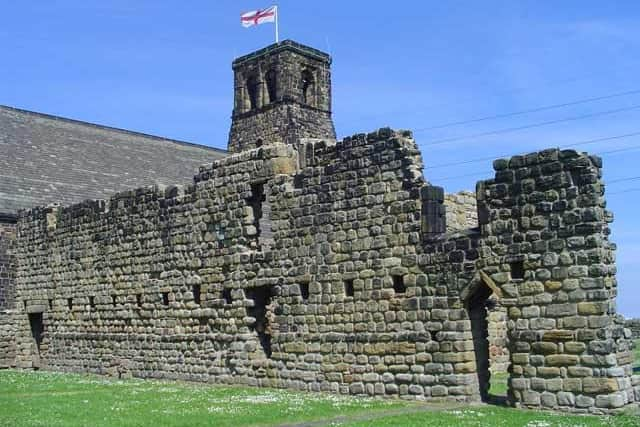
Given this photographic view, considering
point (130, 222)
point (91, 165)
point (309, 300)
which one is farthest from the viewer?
point (91, 165)

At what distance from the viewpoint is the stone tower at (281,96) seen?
149 ft

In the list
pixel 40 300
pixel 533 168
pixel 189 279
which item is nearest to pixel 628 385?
pixel 533 168

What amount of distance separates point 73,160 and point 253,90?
16325 mm

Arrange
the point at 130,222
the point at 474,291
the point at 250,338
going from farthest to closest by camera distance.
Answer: the point at 130,222, the point at 250,338, the point at 474,291

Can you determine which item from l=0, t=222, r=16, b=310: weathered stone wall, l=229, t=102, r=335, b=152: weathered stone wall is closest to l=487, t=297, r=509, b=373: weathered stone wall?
l=0, t=222, r=16, b=310: weathered stone wall

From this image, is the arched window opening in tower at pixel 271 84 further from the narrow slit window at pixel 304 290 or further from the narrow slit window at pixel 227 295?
the narrow slit window at pixel 304 290

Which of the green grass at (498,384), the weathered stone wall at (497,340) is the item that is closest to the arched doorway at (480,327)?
the green grass at (498,384)

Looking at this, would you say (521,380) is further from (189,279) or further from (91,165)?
(91,165)

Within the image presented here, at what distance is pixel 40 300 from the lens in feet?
80.0

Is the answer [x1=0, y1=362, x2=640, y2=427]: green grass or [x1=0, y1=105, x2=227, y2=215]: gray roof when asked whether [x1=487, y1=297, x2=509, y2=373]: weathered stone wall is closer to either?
[x1=0, y1=362, x2=640, y2=427]: green grass

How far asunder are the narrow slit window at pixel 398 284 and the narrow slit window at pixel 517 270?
7.43ft

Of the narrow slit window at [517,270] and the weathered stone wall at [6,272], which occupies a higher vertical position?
the weathered stone wall at [6,272]

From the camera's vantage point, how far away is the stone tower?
4531 centimetres

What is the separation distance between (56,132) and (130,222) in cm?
1561
